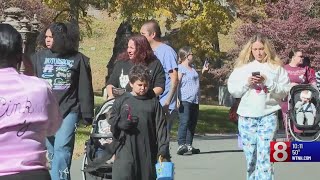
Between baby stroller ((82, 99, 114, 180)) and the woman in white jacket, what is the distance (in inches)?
56.5

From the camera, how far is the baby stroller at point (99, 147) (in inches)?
340

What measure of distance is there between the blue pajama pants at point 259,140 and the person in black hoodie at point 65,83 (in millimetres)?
1691

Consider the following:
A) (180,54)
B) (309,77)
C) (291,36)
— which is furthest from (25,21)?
(291,36)

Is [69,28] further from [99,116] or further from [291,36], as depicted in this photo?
[291,36]

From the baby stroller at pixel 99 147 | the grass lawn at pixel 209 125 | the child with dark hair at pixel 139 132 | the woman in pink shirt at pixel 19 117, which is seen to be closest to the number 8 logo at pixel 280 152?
the child with dark hair at pixel 139 132

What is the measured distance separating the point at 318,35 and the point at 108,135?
24324 millimetres

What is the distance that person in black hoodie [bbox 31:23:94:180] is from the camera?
873 cm

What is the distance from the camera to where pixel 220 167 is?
41.9 feet

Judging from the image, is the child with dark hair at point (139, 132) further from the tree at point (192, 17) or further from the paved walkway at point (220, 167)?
the tree at point (192, 17)

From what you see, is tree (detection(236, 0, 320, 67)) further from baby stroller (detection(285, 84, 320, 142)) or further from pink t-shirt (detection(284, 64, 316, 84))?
baby stroller (detection(285, 84, 320, 142))

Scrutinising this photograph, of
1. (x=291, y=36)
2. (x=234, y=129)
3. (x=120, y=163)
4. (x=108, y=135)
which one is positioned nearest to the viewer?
(x=120, y=163)

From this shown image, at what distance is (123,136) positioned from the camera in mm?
7895

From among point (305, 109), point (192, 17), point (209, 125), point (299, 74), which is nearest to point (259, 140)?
point (305, 109)

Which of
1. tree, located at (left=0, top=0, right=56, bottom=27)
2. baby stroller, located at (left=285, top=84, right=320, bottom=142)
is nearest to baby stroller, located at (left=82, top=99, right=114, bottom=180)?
baby stroller, located at (left=285, top=84, right=320, bottom=142)
